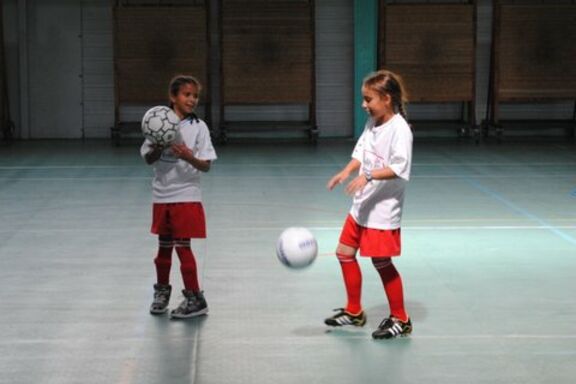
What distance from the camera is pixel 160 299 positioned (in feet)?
22.6

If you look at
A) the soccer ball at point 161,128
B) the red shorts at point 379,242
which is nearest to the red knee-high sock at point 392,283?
the red shorts at point 379,242

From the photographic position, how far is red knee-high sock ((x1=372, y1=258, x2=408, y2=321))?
620cm

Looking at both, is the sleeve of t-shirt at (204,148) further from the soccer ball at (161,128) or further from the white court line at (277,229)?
the white court line at (277,229)

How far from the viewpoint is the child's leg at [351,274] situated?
20.6ft

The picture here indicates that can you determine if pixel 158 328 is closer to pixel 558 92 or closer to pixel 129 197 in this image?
pixel 129 197

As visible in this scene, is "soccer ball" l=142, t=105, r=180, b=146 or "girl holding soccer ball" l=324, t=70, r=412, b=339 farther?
"soccer ball" l=142, t=105, r=180, b=146

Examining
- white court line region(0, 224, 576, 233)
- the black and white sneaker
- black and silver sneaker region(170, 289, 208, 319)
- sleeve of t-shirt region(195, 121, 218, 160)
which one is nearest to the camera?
sleeve of t-shirt region(195, 121, 218, 160)

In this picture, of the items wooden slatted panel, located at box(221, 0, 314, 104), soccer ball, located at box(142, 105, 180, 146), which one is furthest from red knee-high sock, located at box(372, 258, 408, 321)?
wooden slatted panel, located at box(221, 0, 314, 104)

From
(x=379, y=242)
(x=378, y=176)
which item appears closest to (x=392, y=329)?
(x=379, y=242)

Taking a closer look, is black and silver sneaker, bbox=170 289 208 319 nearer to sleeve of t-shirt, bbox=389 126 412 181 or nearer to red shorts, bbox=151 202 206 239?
red shorts, bbox=151 202 206 239

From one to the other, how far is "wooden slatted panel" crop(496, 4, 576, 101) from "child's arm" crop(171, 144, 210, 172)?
13742 millimetres

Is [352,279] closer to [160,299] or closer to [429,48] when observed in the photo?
[160,299]

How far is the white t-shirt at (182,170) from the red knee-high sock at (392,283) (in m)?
1.29

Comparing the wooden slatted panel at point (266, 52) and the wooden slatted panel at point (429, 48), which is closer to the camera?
the wooden slatted panel at point (266, 52)
